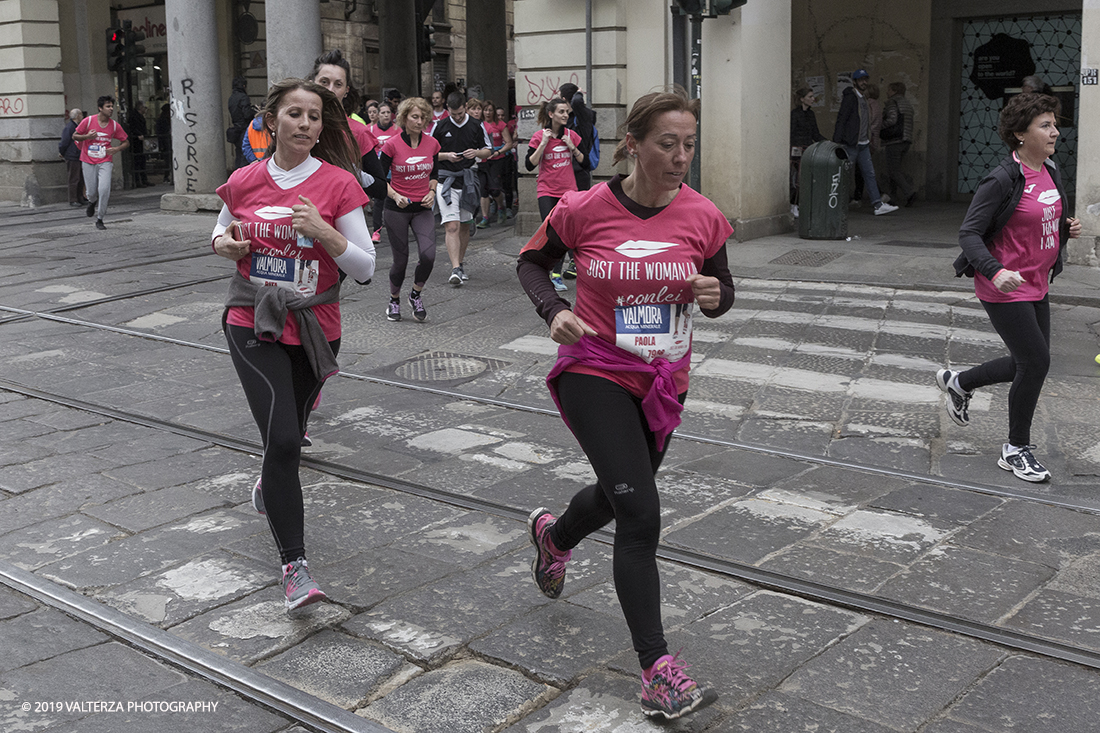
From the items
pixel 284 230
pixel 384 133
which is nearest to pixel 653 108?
pixel 284 230

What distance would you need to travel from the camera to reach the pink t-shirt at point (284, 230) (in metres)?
4.32

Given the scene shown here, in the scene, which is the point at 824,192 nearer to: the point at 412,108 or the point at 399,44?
the point at 412,108

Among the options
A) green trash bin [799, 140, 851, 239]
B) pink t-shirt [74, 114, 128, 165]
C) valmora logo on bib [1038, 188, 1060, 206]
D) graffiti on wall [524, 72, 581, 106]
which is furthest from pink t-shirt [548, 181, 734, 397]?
pink t-shirt [74, 114, 128, 165]

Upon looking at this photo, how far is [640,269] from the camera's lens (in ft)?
11.8

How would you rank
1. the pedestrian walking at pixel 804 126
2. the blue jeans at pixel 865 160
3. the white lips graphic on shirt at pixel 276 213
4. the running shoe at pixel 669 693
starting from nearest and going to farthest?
the running shoe at pixel 669 693 < the white lips graphic on shirt at pixel 276 213 < the blue jeans at pixel 865 160 < the pedestrian walking at pixel 804 126

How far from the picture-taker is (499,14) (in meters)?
24.2

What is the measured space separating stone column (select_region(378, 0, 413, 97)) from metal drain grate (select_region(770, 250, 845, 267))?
12866 millimetres

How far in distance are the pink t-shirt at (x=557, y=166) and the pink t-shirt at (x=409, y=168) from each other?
1.19m

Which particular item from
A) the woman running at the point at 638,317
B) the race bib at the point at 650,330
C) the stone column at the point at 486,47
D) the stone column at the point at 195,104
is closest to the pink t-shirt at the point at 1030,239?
the woman running at the point at 638,317

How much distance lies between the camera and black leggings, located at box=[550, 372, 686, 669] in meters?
3.39

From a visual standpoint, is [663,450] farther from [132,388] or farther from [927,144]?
[927,144]

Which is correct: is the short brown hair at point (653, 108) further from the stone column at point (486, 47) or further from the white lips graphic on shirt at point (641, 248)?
the stone column at point (486, 47)

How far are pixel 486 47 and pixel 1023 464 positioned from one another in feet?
66.6

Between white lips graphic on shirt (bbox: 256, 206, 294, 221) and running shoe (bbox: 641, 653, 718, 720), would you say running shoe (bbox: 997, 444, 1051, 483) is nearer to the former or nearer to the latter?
running shoe (bbox: 641, 653, 718, 720)
